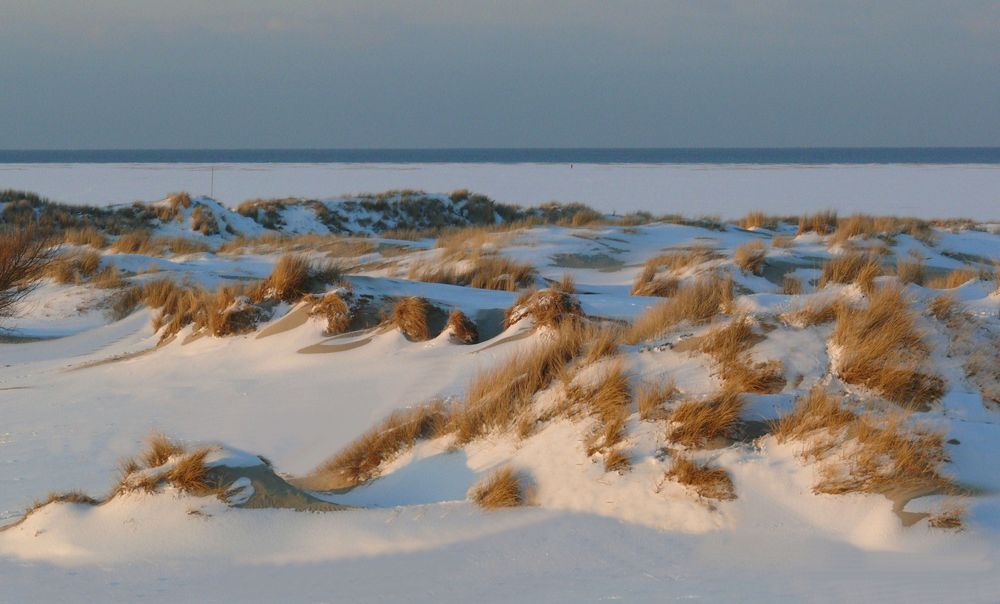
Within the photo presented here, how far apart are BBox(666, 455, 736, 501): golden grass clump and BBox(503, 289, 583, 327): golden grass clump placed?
99.7 inches

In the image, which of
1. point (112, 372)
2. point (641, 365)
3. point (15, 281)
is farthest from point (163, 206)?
point (641, 365)

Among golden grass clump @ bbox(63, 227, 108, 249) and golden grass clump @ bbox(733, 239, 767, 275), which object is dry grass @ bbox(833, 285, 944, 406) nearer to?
golden grass clump @ bbox(733, 239, 767, 275)

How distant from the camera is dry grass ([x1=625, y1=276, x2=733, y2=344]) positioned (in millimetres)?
5910

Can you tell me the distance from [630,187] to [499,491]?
40.1 m

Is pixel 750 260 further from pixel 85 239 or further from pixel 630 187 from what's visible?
pixel 630 187

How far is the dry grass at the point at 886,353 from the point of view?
4.91 m

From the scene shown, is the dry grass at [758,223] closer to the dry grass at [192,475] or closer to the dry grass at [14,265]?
the dry grass at [14,265]

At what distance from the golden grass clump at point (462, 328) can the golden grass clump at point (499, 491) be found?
9.56 ft

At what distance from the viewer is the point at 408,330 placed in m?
7.57

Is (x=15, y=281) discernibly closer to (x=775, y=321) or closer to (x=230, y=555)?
(x=230, y=555)

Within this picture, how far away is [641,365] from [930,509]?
173cm

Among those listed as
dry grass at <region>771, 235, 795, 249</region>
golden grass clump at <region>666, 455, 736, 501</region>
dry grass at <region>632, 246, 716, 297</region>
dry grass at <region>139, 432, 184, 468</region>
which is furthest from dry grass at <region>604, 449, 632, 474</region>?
dry grass at <region>771, 235, 795, 249</region>

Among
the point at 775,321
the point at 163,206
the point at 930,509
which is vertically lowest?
the point at 163,206

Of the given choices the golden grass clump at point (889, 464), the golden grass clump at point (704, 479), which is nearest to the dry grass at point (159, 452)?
the golden grass clump at point (704, 479)
